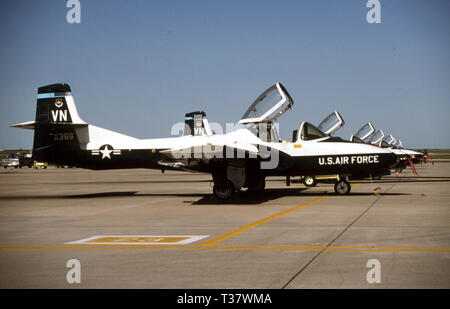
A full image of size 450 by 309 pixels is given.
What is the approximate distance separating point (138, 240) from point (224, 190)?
764 cm

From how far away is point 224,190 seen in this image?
15609 mm

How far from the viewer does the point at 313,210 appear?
12477 mm

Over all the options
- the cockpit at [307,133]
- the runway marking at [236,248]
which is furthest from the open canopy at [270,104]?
the runway marking at [236,248]

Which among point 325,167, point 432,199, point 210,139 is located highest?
point 210,139

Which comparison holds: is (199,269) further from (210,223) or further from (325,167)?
(325,167)

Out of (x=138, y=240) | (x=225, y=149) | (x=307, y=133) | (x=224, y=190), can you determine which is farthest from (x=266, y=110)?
(x=138, y=240)

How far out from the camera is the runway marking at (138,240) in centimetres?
783

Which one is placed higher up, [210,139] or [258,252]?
[210,139]

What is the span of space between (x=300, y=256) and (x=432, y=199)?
35.3 feet

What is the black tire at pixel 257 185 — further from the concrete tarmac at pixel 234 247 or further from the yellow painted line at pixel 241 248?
the yellow painted line at pixel 241 248

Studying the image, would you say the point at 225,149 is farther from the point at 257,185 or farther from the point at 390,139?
the point at 390,139
